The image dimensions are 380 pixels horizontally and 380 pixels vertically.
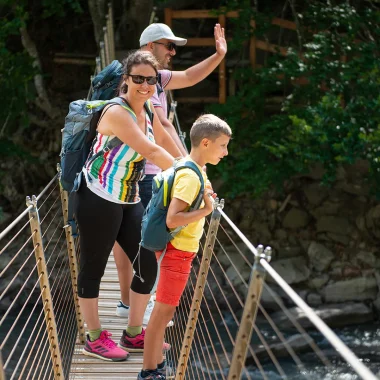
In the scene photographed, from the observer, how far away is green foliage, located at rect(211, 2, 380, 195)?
24.2 feet

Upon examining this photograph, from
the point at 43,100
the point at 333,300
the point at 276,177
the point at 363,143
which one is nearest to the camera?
the point at 363,143

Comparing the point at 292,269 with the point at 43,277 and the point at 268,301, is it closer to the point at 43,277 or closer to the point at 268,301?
the point at 268,301

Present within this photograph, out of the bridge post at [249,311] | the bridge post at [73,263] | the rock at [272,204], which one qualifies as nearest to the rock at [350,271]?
the rock at [272,204]

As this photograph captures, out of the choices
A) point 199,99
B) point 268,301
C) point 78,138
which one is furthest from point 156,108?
point 199,99

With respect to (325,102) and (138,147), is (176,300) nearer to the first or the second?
(138,147)

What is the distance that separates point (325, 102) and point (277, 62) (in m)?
0.99

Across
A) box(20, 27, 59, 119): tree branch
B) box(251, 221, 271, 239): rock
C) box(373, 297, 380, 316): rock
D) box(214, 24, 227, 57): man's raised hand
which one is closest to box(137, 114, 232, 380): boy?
box(214, 24, 227, 57): man's raised hand

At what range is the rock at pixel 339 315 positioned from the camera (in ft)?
27.1

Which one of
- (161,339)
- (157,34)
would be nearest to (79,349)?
(161,339)

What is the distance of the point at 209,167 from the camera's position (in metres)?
8.87

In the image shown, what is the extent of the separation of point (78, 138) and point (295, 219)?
665cm

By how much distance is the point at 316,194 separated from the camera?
30.1 feet

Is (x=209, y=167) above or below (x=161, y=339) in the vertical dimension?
below

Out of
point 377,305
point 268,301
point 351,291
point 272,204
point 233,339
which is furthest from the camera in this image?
point 272,204
